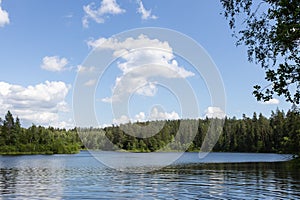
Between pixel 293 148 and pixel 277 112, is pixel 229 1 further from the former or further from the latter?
pixel 277 112

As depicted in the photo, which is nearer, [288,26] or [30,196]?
[288,26]

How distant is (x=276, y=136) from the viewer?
184125 millimetres

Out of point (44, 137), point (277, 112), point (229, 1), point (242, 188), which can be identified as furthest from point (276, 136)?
point (229, 1)

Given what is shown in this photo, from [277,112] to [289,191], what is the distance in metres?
171

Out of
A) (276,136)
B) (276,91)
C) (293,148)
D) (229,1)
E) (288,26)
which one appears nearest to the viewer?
(288,26)

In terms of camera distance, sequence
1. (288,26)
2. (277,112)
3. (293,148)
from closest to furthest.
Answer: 1. (288,26)
2. (293,148)
3. (277,112)

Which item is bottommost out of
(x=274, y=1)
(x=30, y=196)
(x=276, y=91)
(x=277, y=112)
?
(x=30, y=196)

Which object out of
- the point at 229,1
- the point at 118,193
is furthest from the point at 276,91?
the point at 118,193

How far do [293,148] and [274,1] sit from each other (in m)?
81.7

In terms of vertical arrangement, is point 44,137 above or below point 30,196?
above

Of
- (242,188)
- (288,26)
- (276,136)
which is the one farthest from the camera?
(276,136)

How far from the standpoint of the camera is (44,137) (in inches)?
7303

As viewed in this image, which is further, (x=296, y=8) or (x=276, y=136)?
(x=276, y=136)

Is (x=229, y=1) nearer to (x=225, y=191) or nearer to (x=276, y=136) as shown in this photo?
(x=225, y=191)
